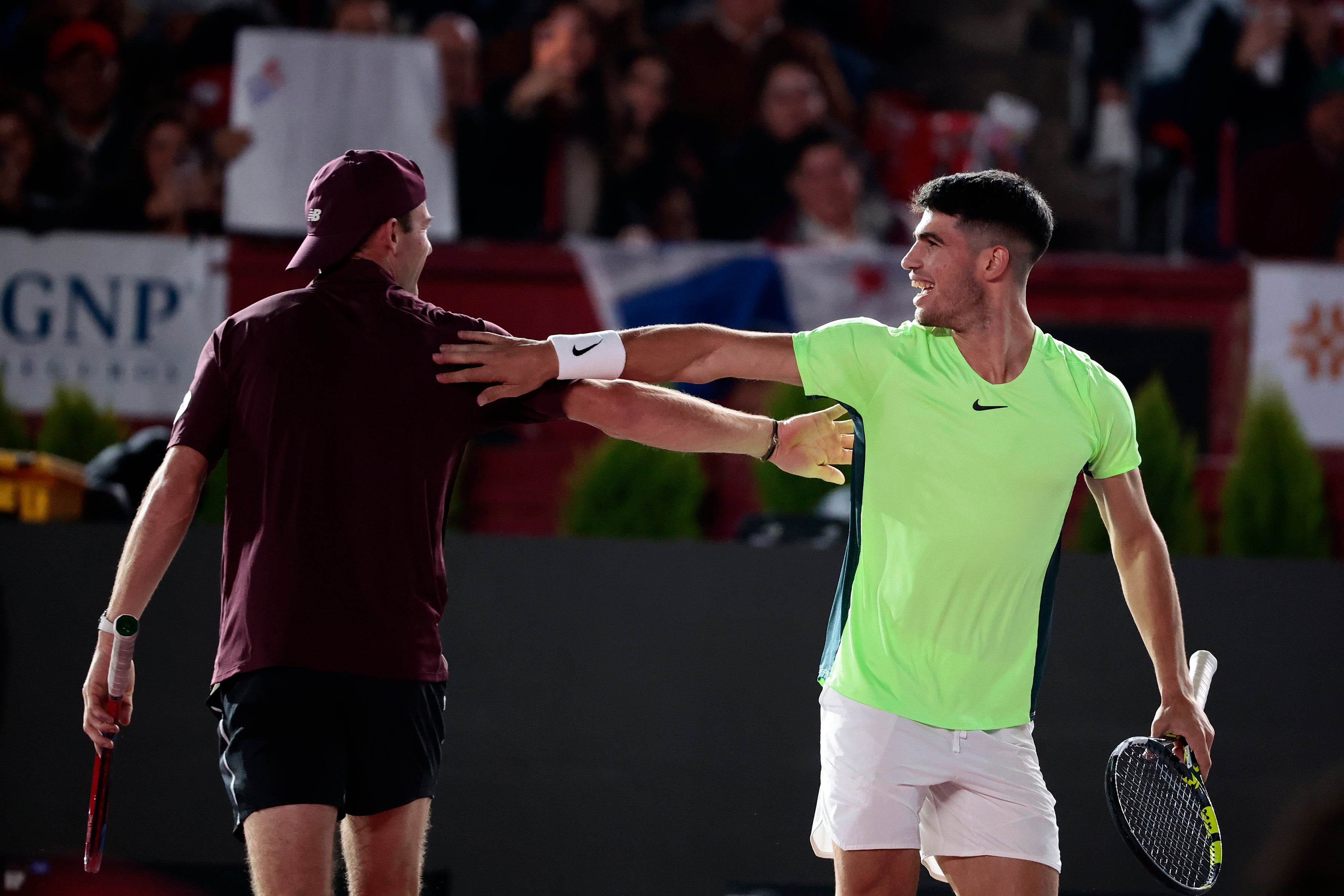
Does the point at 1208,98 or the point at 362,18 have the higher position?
the point at 362,18

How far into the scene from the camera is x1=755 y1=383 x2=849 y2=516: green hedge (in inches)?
260

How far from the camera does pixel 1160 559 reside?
295 cm

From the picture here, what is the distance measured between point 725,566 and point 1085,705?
1326mm

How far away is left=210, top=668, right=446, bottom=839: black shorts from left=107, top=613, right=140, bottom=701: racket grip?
0.58ft

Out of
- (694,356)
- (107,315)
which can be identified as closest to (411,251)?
(694,356)

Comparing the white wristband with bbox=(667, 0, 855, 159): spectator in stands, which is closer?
the white wristband

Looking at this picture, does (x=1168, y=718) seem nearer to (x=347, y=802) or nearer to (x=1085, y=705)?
(x=347, y=802)

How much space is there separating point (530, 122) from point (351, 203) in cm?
546

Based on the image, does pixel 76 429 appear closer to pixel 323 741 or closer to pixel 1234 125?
pixel 323 741

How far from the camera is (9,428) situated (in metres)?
6.77

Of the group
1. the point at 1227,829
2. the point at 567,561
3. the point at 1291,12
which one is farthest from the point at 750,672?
the point at 1291,12

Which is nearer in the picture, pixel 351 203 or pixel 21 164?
pixel 351 203

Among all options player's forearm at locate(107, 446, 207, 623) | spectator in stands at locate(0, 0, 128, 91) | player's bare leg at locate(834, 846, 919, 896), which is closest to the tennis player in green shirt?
player's bare leg at locate(834, 846, 919, 896)

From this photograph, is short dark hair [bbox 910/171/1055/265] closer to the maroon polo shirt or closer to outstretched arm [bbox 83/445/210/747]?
the maroon polo shirt
